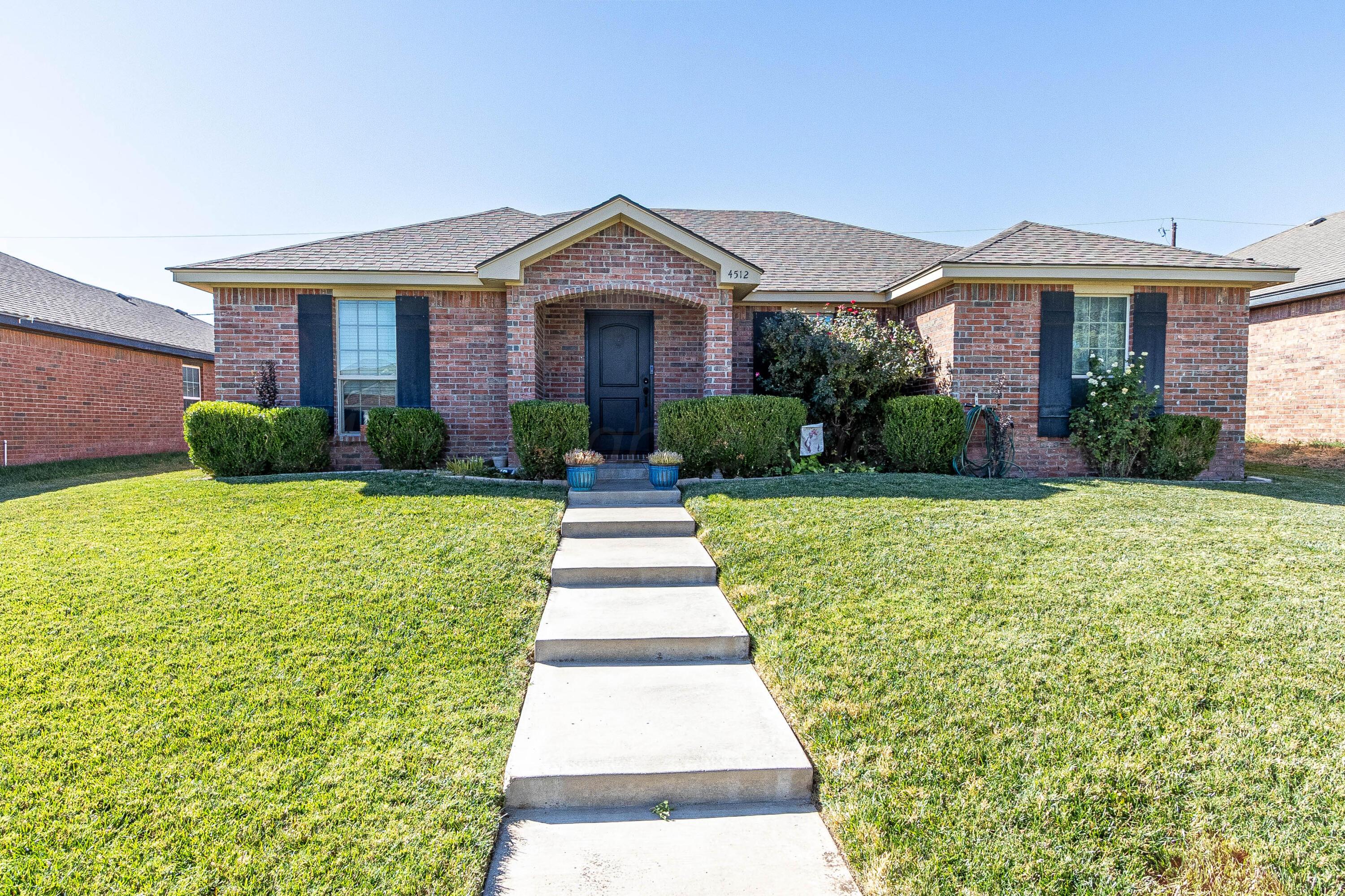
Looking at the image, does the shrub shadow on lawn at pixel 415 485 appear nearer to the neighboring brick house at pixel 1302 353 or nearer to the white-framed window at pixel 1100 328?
the white-framed window at pixel 1100 328

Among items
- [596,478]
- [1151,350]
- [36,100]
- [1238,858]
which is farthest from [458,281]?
[1151,350]

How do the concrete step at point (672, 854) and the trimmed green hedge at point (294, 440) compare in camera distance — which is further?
the trimmed green hedge at point (294, 440)

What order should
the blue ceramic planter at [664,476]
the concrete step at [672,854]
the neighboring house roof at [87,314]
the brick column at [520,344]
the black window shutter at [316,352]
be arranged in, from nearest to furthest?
1. the concrete step at [672,854]
2. the blue ceramic planter at [664,476]
3. the brick column at [520,344]
4. the black window shutter at [316,352]
5. the neighboring house roof at [87,314]

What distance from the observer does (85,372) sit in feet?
41.1

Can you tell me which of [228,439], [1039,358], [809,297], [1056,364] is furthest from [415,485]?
[1056,364]

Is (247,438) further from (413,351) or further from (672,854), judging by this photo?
(672,854)

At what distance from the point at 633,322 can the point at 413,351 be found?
3.19 metres

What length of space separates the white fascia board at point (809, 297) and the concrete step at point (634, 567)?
5614 millimetres

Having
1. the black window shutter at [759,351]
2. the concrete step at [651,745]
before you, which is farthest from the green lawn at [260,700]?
the black window shutter at [759,351]

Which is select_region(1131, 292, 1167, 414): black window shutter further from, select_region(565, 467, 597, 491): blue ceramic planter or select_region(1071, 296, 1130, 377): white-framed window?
select_region(565, 467, 597, 491): blue ceramic planter

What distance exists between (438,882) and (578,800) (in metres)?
0.65

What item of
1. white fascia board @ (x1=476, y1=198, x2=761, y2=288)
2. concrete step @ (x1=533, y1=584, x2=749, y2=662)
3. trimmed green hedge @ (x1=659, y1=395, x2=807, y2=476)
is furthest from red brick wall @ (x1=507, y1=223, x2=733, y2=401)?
concrete step @ (x1=533, y1=584, x2=749, y2=662)

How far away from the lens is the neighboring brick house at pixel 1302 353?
11508 mm

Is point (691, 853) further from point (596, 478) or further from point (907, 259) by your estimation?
point (907, 259)
